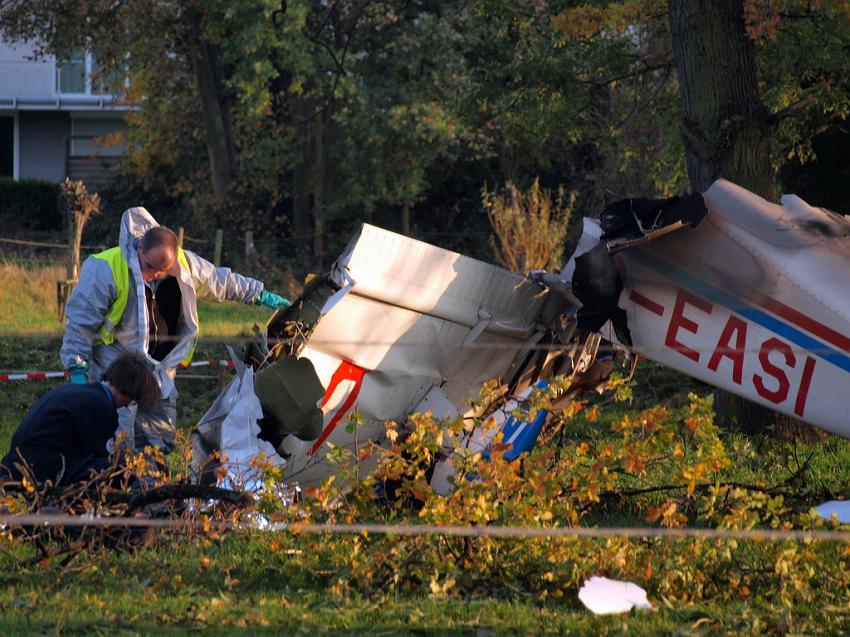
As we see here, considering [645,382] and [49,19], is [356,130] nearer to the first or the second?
[49,19]

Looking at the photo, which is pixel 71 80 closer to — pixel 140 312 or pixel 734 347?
pixel 140 312

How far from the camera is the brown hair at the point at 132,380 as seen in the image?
667 cm

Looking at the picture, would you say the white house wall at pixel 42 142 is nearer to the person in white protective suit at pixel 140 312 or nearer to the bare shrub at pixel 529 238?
the bare shrub at pixel 529 238

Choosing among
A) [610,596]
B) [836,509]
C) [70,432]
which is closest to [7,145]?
[70,432]

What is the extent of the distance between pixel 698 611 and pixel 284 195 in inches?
994

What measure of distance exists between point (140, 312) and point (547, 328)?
7.70 ft

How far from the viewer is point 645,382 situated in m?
11.5

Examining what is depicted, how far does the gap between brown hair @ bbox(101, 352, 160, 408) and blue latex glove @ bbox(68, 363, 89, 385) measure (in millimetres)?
475

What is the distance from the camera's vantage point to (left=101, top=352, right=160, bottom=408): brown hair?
6.67 meters

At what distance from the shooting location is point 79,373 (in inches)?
285

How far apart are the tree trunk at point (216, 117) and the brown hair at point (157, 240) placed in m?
20.2

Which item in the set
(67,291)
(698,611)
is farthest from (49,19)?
(698,611)

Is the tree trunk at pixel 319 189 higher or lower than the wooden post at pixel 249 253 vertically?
higher

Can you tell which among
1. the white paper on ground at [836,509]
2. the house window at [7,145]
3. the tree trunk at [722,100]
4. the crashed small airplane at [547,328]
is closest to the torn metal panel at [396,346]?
the crashed small airplane at [547,328]
